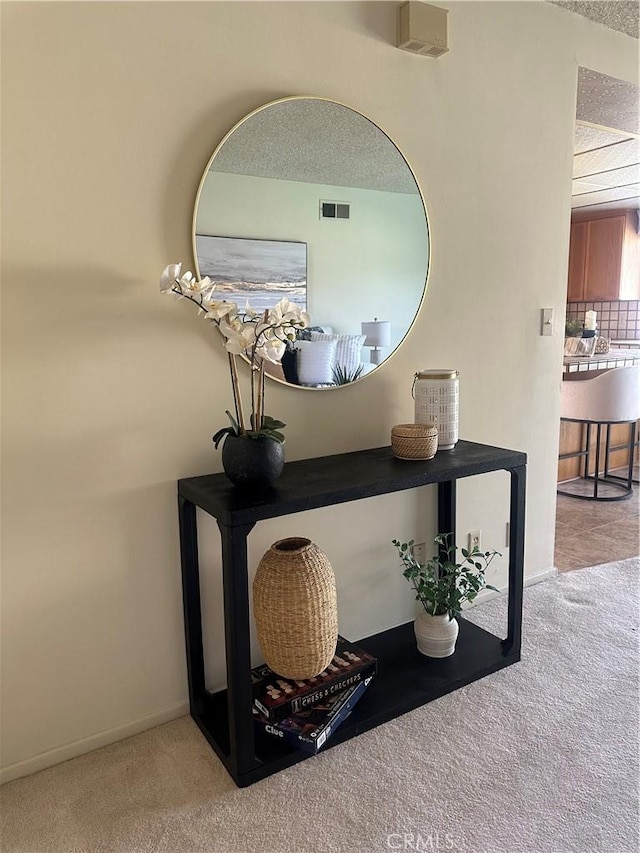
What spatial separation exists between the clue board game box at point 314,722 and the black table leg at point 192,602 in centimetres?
23

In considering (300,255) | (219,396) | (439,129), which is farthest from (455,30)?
(219,396)

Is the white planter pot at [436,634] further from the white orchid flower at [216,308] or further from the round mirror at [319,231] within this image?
the white orchid flower at [216,308]

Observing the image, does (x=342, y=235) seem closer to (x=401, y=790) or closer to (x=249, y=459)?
(x=249, y=459)

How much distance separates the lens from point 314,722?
5.94 feet

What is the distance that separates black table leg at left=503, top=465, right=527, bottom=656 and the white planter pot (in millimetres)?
202

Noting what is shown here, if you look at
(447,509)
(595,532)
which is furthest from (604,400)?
(447,509)

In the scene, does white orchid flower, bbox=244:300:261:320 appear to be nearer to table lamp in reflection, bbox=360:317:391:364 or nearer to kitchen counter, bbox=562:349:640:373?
table lamp in reflection, bbox=360:317:391:364

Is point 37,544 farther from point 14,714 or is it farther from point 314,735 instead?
point 314,735

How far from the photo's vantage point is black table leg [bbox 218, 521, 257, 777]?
1.60m

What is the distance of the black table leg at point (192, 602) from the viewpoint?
73.9 inches

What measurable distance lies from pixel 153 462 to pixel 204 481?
161 millimetres

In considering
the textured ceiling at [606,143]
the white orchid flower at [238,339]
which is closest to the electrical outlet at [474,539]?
the white orchid flower at [238,339]

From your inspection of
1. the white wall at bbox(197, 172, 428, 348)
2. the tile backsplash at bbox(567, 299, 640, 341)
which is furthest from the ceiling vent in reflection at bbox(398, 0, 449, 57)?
the tile backsplash at bbox(567, 299, 640, 341)

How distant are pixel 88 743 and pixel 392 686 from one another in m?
0.94
